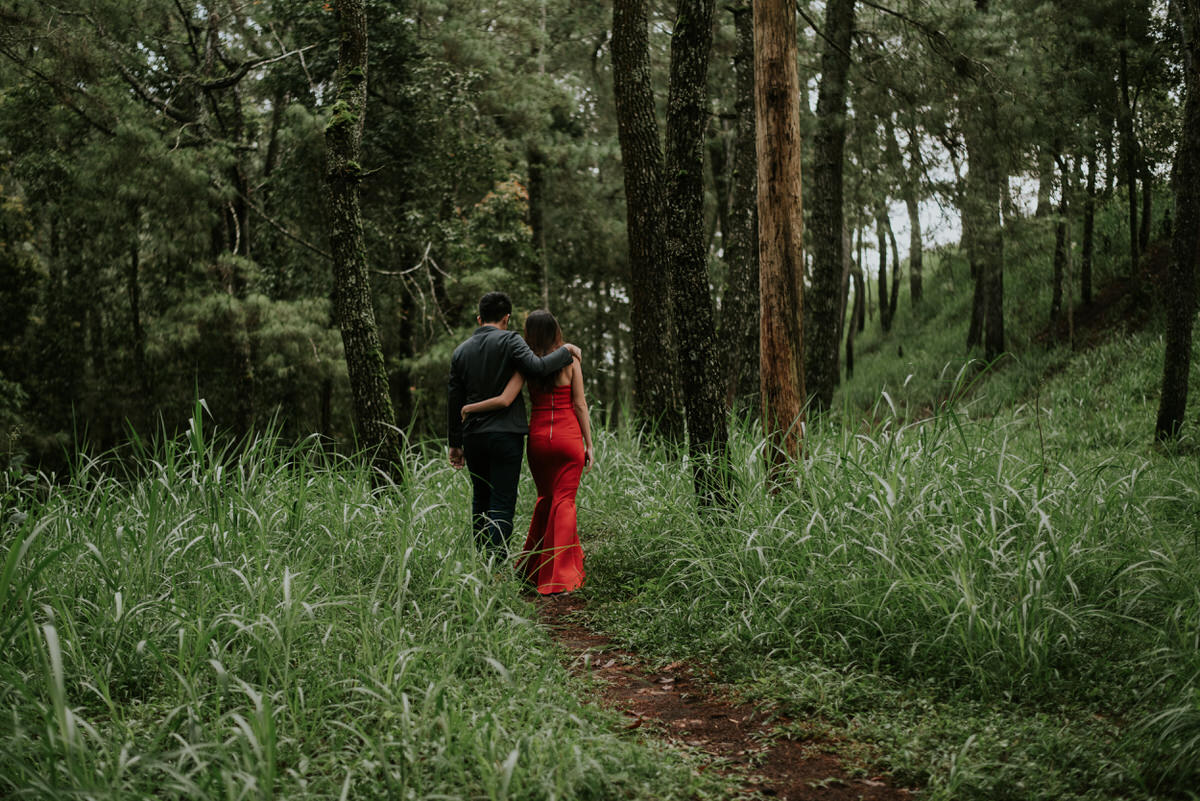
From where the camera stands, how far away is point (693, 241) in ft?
19.8

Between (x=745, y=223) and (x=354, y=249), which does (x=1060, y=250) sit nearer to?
(x=745, y=223)

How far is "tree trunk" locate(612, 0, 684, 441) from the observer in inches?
333

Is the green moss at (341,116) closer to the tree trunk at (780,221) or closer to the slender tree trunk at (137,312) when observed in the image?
the tree trunk at (780,221)

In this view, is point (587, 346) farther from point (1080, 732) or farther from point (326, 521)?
point (1080, 732)

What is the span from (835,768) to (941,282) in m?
25.8

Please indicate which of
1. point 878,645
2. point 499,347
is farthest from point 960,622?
point 499,347

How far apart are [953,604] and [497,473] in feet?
9.33

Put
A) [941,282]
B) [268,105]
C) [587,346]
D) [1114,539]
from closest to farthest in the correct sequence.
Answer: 1. [1114,539]
2. [268,105]
3. [941,282]
4. [587,346]

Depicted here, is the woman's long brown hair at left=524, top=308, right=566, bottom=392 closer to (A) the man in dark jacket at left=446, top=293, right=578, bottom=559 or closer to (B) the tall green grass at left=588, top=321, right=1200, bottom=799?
(A) the man in dark jacket at left=446, top=293, right=578, bottom=559

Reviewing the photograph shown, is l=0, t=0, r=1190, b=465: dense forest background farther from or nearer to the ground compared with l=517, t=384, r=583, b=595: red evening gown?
farther from the ground

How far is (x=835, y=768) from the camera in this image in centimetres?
327

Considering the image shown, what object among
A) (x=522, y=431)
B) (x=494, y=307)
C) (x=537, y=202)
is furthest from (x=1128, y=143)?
(x=522, y=431)

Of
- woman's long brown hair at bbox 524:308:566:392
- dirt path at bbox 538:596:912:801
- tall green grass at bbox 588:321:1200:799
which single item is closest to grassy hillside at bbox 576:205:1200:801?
tall green grass at bbox 588:321:1200:799

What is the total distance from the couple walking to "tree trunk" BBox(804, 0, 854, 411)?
6080 mm
